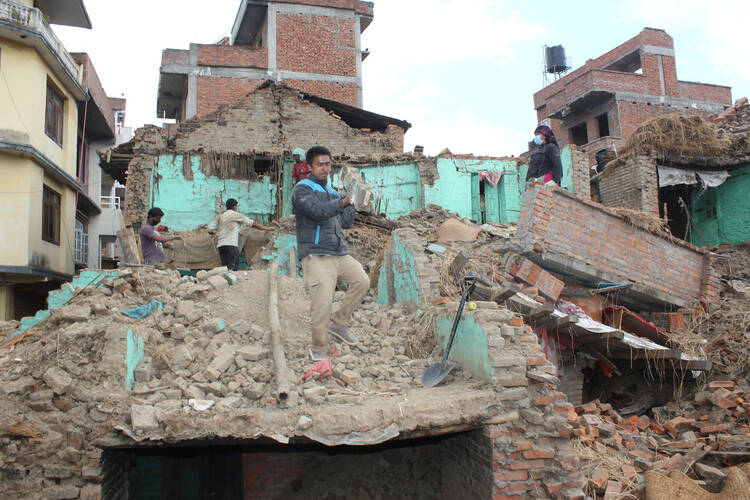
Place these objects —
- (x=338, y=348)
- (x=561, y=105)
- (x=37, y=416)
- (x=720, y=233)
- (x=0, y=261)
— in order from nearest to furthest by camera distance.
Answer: (x=37, y=416) < (x=338, y=348) < (x=0, y=261) < (x=720, y=233) < (x=561, y=105)

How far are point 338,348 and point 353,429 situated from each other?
1.31 m

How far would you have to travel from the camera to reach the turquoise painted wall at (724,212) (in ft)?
41.6

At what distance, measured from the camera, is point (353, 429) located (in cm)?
384

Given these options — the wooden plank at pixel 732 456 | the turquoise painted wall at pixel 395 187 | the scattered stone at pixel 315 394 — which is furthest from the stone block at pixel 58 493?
the turquoise painted wall at pixel 395 187

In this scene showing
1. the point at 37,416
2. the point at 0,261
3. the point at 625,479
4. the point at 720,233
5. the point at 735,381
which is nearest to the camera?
the point at 37,416

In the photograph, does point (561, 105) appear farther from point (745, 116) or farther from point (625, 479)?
point (625, 479)

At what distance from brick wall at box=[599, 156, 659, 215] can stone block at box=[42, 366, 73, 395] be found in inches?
467

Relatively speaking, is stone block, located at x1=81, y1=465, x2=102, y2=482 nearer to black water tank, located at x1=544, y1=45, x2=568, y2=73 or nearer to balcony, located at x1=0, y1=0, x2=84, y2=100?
balcony, located at x1=0, y1=0, x2=84, y2=100

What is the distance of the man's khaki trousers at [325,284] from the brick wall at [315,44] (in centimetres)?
1793

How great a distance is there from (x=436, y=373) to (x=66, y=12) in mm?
17361

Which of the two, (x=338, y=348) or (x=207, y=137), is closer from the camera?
(x=338, y=348)

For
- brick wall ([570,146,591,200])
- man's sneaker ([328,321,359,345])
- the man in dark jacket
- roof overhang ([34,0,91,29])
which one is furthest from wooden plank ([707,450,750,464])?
roof overhang ([34,0,91,29])

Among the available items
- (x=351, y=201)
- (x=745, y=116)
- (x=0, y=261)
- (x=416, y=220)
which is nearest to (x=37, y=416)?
(x=351, y=201)

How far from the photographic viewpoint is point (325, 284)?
4.69 metres
